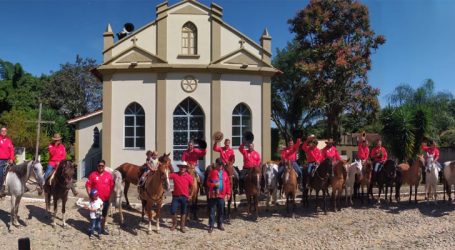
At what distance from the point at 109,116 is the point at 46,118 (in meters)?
15.1

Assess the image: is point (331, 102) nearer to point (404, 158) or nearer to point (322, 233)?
point (404, 158)

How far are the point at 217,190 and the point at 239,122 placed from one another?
30.7ft

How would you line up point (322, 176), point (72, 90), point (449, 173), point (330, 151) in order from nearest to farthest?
point (322, 176), point (330, 151), point (449, 173), point (72, 90)

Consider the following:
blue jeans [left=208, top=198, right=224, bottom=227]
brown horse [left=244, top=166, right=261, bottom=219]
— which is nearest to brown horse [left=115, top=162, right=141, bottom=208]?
blue jeans [left=208, top=198, right=224, bottom=227]

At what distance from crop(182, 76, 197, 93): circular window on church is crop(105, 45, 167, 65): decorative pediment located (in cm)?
151

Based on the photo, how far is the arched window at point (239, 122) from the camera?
19375mm

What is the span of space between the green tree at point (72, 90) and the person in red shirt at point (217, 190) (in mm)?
31034

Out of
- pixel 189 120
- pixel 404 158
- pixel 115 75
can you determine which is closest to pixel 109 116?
pixel 115 75

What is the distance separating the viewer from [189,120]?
1911cm

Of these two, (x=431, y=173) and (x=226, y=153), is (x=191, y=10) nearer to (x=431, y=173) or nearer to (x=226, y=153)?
(x=226, y=153)

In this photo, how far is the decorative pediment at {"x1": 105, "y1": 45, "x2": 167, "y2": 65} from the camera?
18.8m

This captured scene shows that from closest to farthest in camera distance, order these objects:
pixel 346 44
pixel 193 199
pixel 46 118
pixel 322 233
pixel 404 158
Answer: pixel 322 233, pixel 193 199, pixel 404 158, pixel 346 44, pixel 46 118

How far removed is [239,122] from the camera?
19.5 meters

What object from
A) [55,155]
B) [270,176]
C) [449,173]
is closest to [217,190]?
[270,176]
